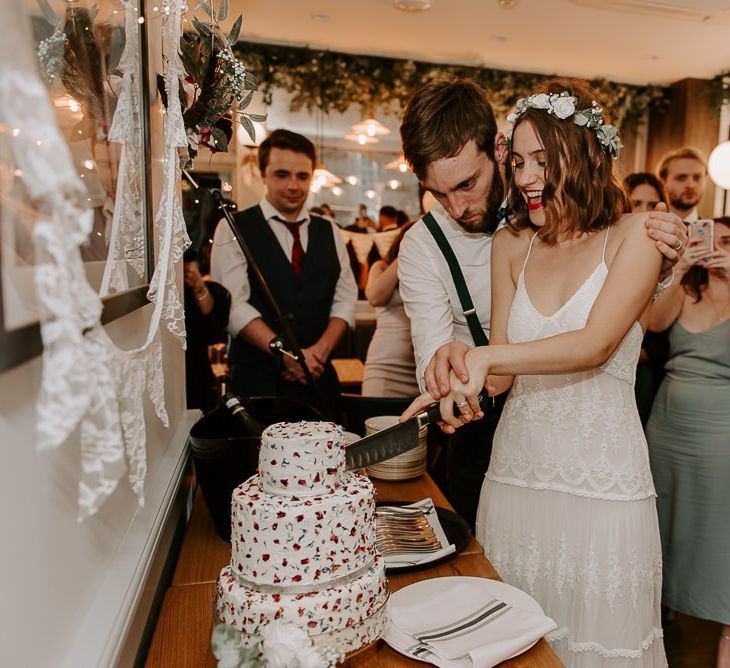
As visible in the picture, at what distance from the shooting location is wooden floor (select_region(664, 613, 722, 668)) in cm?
254

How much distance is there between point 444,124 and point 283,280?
1314 millimetres

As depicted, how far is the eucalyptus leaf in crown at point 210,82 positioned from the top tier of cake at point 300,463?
2.19ft

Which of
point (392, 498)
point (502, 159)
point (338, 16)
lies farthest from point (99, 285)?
point (338, 16)

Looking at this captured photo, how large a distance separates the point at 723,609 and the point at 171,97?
2.54 metres

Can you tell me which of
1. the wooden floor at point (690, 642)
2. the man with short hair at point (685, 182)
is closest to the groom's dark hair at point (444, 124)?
the wooden floor at point (690, 642)

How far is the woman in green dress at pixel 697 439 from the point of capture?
2.45 m

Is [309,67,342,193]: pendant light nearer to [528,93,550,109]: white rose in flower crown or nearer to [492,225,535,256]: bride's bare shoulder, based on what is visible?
[492,225,535,256]: bride's bare shoulder

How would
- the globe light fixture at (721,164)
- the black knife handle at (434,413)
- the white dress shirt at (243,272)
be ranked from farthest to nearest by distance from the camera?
the globe light fixture at (721,164) < the white dress shirt at (243,272) < the black knife handle at (434,413)

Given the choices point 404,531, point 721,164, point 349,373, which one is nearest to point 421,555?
point 404,531

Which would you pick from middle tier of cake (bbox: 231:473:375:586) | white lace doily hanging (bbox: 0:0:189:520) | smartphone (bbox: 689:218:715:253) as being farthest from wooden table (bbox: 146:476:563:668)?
smartphone (bbox: 689:218:715:253)

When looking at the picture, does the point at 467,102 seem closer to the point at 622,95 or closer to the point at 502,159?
the point at 502,159

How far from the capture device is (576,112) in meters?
1.48

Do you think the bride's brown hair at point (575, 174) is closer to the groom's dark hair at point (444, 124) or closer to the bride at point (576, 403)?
the bride at point (576, 403)

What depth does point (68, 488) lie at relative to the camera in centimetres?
77
